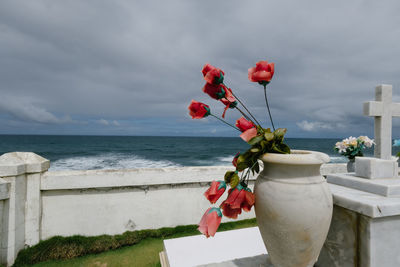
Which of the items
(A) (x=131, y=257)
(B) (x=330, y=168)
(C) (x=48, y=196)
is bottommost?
(A) (x=131, y=257)

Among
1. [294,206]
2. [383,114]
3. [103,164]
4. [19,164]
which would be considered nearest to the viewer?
[294,206]

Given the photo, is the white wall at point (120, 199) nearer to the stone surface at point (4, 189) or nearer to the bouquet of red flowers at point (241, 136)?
the stone surface at point (4, 189)

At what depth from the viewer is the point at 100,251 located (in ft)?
10.4

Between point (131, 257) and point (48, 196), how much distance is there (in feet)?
4.96

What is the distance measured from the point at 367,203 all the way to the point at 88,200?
→ 11.2 ft

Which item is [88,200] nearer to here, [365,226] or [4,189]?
[4,189]

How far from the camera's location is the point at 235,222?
380cm

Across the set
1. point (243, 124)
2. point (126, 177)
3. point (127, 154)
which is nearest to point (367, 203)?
point (243, 124)

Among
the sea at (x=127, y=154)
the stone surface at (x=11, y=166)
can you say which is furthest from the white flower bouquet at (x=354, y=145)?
the sea at (x=127, y=154)

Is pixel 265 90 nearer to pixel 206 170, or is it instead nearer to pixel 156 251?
pixel 206 170

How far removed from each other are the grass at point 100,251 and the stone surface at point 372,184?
2380 mm

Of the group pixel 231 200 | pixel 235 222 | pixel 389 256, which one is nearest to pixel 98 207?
pixel 235 222

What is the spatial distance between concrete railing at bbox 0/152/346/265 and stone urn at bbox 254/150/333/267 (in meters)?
2.41

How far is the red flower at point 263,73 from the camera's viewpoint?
1.34 metres
